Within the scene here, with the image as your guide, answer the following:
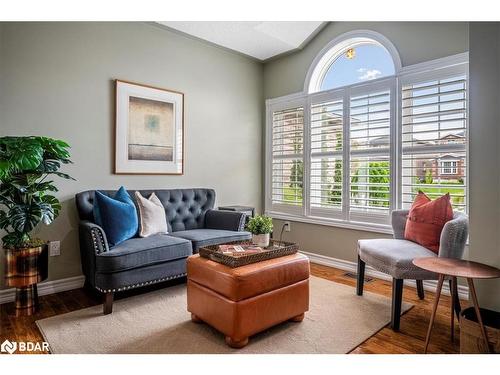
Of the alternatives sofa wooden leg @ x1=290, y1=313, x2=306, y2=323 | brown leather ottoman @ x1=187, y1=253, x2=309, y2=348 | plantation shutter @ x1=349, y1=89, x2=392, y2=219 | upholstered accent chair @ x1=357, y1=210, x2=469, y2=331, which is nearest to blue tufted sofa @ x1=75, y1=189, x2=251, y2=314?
brown leather ottoman @ x1=187, y1=253, x2=309, y2=348

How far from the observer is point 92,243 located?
→ 2520mm

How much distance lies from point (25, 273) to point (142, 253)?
84 centimetres

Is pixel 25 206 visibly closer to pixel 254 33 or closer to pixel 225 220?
pixel 225 220

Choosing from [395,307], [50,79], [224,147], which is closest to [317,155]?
[224,147]

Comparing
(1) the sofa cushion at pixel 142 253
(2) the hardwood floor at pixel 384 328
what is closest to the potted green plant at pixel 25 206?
(2) the hardwood floor at pixel 384 328

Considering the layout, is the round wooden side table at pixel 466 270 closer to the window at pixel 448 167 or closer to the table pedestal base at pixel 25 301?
the window at pixel 448 167

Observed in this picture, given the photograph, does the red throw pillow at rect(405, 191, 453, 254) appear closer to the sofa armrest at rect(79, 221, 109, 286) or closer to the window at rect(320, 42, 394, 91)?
the window at rect(320, 42, 394, 91)

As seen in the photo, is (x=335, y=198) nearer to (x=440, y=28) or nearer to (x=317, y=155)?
(x=317, y=155)

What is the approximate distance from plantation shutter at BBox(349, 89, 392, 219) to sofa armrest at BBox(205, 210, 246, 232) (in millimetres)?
1243

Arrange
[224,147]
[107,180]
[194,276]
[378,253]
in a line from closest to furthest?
1. [194,276]
2. [378,253]
3. [107,180]
4. [224,147]

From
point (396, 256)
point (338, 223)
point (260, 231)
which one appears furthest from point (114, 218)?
point (338, 223)

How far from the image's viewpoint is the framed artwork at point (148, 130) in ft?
11.0

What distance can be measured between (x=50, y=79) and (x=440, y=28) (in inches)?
141

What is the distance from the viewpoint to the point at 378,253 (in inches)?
98.4
